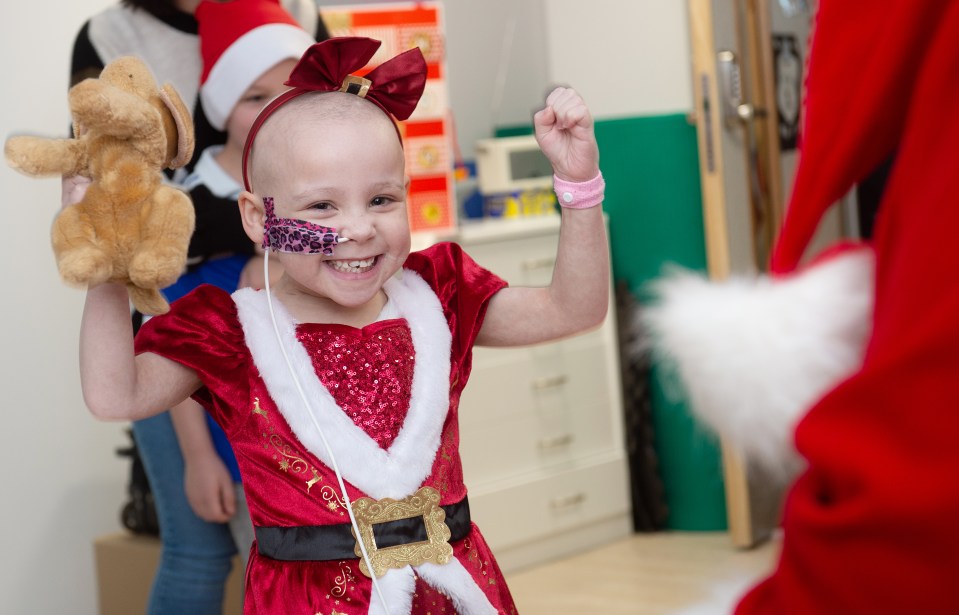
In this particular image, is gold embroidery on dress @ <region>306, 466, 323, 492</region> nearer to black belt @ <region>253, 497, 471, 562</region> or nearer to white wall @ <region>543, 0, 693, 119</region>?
black belt @ <region>253, 497, 471, 562</region>

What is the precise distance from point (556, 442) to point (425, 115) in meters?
1.00

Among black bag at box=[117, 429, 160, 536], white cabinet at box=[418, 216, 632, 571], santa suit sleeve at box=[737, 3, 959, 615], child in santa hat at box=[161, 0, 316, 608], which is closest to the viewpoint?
santa suit sleeve at box=[737, 3, 959, 615]

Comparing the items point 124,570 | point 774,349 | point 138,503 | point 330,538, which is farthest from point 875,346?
point 124,570

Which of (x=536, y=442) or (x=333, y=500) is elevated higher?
(x=333, y=500)

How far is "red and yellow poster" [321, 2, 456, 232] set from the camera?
3.03 metres

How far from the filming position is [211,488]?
174cm

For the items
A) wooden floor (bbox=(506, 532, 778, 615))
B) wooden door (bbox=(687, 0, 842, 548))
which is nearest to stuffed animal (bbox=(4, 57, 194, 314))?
wooden floor (bbox=(506, 532, 778, 615))

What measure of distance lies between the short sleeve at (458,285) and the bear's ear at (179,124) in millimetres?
335

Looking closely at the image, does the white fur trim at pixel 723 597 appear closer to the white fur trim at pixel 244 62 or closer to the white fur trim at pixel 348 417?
the white fur trim at pixel 348 417

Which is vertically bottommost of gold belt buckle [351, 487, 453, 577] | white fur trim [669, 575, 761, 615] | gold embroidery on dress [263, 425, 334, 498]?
gold belt buckle [351, 487, 453, 577]

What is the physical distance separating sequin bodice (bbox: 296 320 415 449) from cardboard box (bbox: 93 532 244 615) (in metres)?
1.38

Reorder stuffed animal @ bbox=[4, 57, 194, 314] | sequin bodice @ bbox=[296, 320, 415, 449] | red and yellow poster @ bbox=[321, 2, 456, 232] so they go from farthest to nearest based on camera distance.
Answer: red and yellow poster @ bbox=[321, 2, 456, 232]
sequin bodice @ bbox=[296, 320, 415, 449]
stuffed animal @ bbox=[4, 57, 194, 314]

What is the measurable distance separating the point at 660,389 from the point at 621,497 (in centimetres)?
34

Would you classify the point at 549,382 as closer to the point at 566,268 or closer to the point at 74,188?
the point at 566,268
